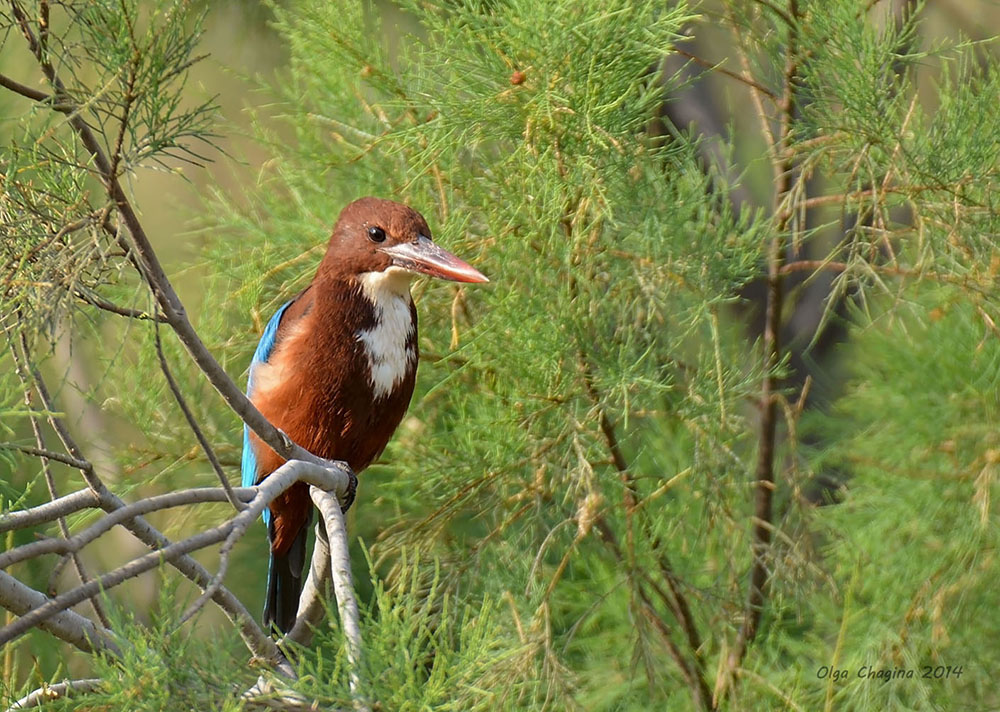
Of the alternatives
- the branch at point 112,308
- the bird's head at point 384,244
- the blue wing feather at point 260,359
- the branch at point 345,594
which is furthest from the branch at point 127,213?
the blue wing feather at point 260,359

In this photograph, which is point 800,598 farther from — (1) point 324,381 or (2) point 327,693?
(2) point 327,693

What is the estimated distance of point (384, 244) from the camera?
2.14 metres

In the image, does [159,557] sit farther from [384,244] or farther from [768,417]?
[768,417]

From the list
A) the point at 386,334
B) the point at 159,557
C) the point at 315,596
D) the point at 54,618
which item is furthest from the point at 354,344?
the point at 159,557

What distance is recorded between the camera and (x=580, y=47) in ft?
6.99

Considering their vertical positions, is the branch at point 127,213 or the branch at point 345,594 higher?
the branch at point 127,213

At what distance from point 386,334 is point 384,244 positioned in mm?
151

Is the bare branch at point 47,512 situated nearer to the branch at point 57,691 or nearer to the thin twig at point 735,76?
the branch at point 57,691

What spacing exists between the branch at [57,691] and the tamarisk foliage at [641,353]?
19.6 inches

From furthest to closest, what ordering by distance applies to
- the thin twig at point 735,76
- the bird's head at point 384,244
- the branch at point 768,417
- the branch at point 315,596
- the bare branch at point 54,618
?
the branch at point 768,417
the thin twig at point 735,76
the bird's head at point 384,244
the branch at point 315,596
the bare branch at point 54,618

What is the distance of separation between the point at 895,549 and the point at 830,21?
117cm

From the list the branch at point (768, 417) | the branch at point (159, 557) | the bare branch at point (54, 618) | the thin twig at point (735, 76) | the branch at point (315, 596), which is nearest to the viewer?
the branch at point (159, 557)

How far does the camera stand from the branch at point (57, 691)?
A: 1.32 metres

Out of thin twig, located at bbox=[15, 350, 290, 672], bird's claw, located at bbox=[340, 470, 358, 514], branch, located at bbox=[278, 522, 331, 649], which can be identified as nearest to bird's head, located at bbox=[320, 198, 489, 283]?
bird's claw, located at bbox=[340, 470, 358, 514]
